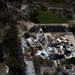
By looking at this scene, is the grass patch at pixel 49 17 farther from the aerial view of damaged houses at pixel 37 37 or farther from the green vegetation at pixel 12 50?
the green vegetation at pixel 12 50

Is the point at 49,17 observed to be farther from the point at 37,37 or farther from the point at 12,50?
the point at 12,50

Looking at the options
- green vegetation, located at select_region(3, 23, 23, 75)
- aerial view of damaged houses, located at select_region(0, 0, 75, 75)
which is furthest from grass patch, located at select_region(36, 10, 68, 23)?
green vegetation, located at select_region(3, 23, 23, 75)

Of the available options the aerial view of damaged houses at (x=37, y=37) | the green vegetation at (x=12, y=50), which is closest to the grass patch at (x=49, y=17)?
the aerial view of damaged houses at (x=37, y=37)

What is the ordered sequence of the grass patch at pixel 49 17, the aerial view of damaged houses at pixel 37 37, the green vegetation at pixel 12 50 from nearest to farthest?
the green vegetation at pixel 12 50, the aerial view of damaged houses at pixel 37 37, the grass patch at pixel 49 17

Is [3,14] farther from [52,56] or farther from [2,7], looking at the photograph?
[52,56]

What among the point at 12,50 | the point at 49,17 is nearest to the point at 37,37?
the point at 12,50

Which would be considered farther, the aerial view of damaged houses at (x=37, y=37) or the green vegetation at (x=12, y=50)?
the aerial view of damaged houses at (x=37, y=37)

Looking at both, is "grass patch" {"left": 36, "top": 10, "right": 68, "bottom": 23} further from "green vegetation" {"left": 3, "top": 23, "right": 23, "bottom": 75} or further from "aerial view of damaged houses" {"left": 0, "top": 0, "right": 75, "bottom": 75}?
"green vegetation" {"left": 3, "top": 23, "right": 23, "bottom": 75}

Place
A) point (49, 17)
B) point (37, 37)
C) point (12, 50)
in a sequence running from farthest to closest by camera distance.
Result: point (49, 17)
point (37, 37)
point (12, 50)
